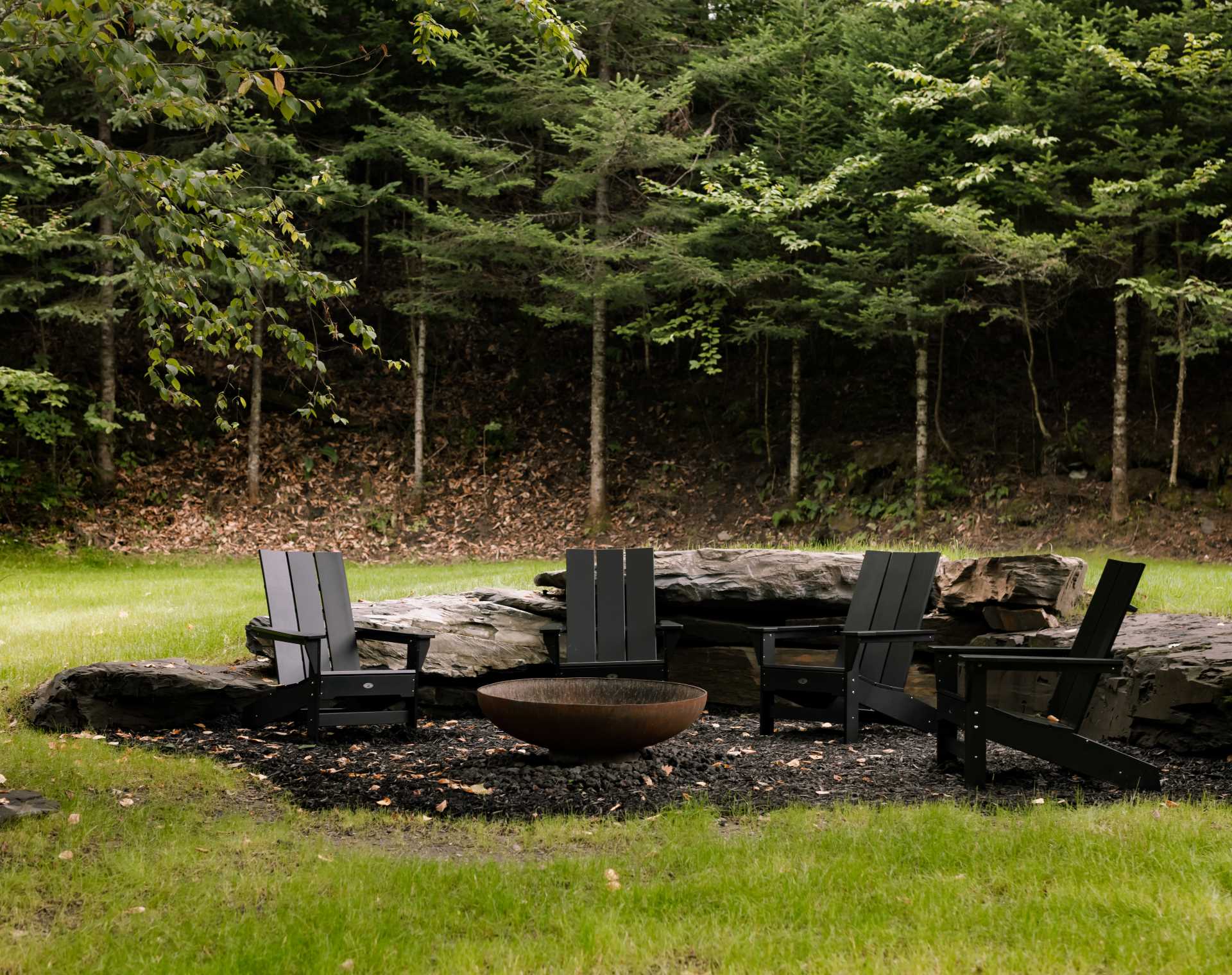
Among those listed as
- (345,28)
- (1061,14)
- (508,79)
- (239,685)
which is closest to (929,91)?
(1061,14)

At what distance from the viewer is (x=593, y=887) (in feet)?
9.95

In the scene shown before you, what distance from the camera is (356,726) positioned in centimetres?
529

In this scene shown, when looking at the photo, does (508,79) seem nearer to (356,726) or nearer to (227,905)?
(356,726)

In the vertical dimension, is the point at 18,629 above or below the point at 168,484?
below

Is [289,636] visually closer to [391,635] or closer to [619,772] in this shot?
[391,635]

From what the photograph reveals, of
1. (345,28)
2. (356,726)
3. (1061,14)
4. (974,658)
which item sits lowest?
(356,726)

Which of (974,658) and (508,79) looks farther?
(508,79)

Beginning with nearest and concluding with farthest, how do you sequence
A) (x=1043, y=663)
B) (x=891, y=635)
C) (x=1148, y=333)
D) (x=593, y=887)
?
(x=593, y=887), (x=1043, y=663), (x=891, y=635), (x=1148, y=333)

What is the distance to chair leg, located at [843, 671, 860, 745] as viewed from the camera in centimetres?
528

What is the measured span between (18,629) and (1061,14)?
12.5 m

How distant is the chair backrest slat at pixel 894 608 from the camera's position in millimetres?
5418

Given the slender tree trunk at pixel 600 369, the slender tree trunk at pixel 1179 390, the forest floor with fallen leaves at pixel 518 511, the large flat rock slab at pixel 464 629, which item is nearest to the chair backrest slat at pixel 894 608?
the large flat rock slab at pixel 464 629

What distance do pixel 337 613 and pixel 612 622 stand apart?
153 cm

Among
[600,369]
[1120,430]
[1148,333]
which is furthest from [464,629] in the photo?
[1148,333]
